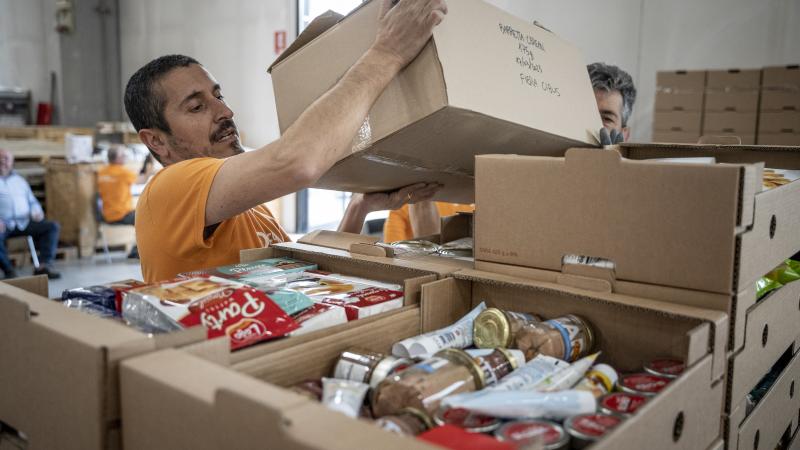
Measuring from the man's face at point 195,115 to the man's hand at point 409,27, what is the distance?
2.82 ft

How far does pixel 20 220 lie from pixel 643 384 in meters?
6.66

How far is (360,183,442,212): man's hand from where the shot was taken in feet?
6.88

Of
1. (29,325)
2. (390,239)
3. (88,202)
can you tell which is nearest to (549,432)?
(29,325)

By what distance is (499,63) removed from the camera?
1.45 meters

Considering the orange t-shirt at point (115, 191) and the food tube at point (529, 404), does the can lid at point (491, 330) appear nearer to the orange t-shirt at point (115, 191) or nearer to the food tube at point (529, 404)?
the food tube at point (529, 404)

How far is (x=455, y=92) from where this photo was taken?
130cm

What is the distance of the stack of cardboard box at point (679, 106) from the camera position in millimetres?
5074

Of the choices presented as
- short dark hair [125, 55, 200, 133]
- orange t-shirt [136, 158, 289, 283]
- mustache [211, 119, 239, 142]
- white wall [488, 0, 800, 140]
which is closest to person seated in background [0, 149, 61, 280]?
short dark hair [125, 55, 200, 133]

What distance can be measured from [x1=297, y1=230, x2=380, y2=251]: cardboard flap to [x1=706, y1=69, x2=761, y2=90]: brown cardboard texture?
4.33 meters

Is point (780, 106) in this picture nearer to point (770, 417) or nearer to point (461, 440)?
point (770, 417)

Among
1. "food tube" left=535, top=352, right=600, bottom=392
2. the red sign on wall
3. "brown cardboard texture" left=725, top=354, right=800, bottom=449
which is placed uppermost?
the red sign on wall

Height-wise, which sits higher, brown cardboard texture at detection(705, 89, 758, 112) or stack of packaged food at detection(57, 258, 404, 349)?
brown cardboard texture at detection(705, 89, 758, 112)

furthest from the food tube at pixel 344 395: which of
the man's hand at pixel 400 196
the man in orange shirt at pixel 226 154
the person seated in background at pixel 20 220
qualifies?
the person seated in background at pixel 20 220

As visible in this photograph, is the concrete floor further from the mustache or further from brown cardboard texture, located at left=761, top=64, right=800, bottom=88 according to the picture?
brown cardboard texture, located at left=761, top=64, right=800, bottom=88
